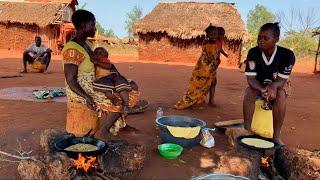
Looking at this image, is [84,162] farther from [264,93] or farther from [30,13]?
[30,13]

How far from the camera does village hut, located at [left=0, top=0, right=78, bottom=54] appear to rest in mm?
23250

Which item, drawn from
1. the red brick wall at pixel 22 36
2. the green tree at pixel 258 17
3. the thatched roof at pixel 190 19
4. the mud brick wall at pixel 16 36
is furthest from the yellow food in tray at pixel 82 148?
the green tree at pixel 258 17

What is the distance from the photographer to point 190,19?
824 inches

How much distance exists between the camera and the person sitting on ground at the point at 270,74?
3986mm

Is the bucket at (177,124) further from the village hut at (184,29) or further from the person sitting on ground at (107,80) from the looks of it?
the village hut at (184,29)

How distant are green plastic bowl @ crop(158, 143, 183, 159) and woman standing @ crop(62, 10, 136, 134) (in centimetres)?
64

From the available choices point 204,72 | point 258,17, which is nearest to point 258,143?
point 204,72

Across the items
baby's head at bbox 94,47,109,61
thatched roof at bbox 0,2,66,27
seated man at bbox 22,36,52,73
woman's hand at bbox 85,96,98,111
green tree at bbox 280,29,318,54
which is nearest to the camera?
woman's hand at bbox 85,96,98,111

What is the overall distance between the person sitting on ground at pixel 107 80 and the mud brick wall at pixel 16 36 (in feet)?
70.3

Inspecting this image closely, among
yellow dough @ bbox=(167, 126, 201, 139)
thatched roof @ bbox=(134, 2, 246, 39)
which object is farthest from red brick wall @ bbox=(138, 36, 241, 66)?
yellow dough @ bbox=(167, 126, 201, 139)

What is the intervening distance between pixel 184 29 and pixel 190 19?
2.99ft

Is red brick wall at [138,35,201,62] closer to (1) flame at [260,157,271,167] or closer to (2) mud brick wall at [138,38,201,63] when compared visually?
(2) mud brick wall at [138,38,201,63]

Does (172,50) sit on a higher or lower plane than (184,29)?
lower

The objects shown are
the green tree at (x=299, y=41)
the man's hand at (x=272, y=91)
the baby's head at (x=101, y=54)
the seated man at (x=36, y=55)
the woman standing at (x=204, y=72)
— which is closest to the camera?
the baby's head at (x=101, y=54)
